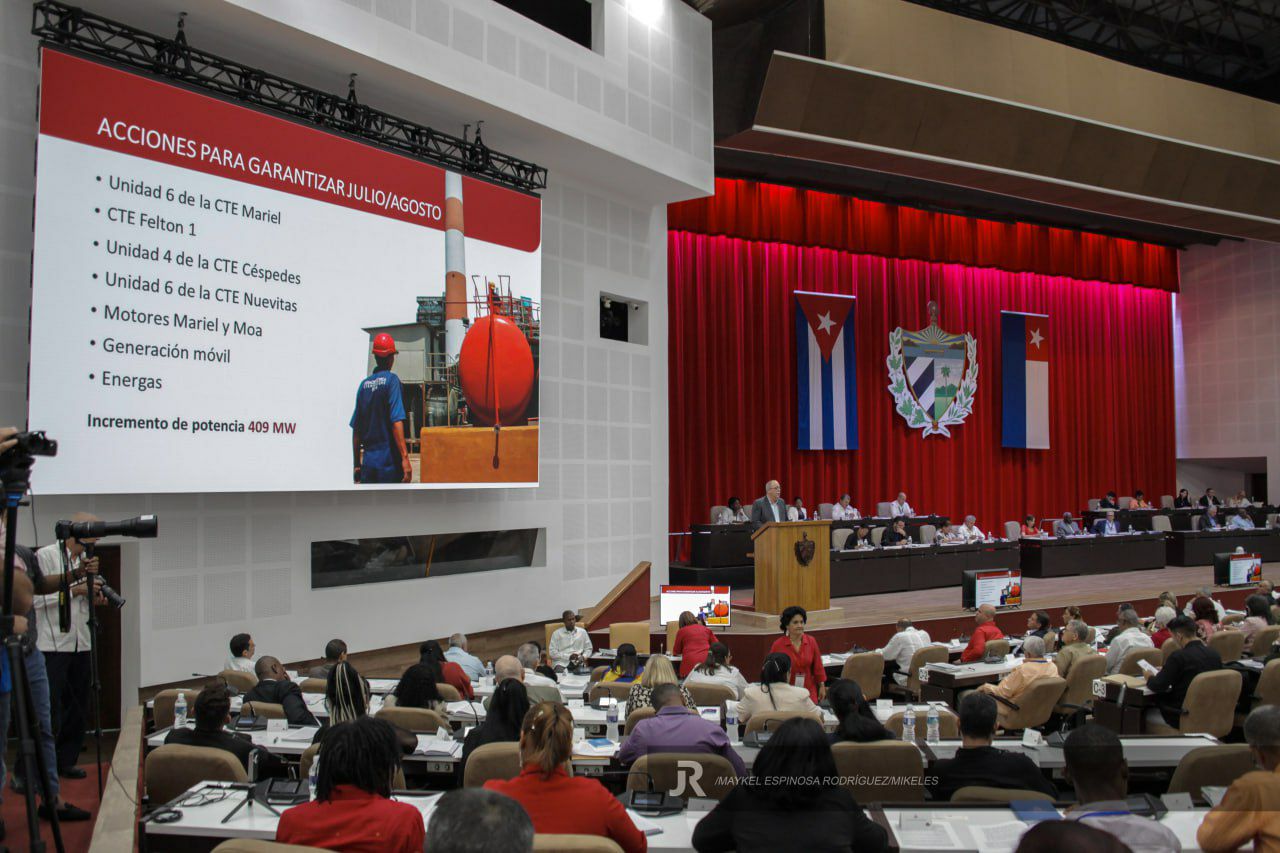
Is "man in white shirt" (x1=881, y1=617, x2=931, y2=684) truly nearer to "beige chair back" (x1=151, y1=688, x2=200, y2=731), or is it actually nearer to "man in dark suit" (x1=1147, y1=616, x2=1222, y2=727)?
"man in dark suit" (x1=1147, y1=616, x2=1222, y2=727)

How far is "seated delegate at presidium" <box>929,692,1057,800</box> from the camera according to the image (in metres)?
3.63

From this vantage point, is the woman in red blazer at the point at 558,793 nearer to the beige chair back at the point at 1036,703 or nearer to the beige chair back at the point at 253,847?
the beige chair back at the point at 253,847

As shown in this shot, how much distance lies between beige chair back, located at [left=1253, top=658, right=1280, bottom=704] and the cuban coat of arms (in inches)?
428

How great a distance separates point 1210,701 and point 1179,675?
216 mm

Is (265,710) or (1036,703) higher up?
(265,710)

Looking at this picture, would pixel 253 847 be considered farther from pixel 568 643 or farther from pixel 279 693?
pixel 568 643

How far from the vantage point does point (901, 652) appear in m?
8.15

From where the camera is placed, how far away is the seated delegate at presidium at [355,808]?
2.59 m

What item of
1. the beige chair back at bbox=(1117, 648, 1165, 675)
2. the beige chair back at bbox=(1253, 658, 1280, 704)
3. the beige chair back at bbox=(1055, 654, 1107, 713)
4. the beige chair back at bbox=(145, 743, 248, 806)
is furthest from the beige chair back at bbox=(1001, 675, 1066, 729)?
the beige chair back at bbox=(145, 743, 248, 806)

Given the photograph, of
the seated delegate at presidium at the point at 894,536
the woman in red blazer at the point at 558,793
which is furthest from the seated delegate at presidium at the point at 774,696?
the seated delegate at presidium at the point at 894,536

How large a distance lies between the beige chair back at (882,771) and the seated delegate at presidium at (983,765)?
0.10 metres

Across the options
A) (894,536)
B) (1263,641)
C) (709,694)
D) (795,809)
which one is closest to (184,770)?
(795,809)

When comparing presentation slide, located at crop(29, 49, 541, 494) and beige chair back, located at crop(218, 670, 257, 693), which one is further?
presentation slide, located at crop(29, 49, 541, 494)

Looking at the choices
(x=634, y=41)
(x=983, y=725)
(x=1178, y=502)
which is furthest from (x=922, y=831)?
(x=1178, y=502)
